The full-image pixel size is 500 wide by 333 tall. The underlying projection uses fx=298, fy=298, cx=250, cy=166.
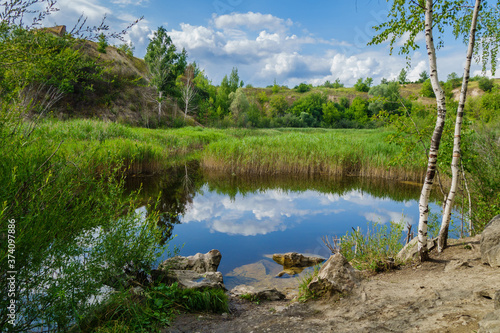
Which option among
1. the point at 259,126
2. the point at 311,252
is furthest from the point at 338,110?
the point at 311,252

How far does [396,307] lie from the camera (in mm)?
3248

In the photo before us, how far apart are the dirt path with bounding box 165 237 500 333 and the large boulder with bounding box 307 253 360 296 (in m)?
0.13

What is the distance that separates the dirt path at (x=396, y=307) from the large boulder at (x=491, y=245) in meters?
0.10

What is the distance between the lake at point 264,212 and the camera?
6.91 meters

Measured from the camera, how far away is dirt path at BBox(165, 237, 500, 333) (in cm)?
281

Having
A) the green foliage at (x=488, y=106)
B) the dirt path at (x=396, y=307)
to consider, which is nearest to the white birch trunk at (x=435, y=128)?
the dirt path at (x=396, y=307)

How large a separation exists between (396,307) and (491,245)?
168 centimetres

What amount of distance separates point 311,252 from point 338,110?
258 ft

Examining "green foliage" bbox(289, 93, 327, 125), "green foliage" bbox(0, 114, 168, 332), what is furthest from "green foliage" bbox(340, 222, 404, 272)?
"green foliage" bbox(289, 93, 327, 125)

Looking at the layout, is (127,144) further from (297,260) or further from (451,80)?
(451,80)

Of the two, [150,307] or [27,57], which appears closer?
[27,57]

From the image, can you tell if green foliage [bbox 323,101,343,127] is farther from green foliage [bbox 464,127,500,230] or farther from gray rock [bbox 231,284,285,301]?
gray rock [bbox 231,284,285,301]

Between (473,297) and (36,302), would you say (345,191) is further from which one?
(36,302)

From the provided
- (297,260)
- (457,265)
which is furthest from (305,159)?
(457,265)
